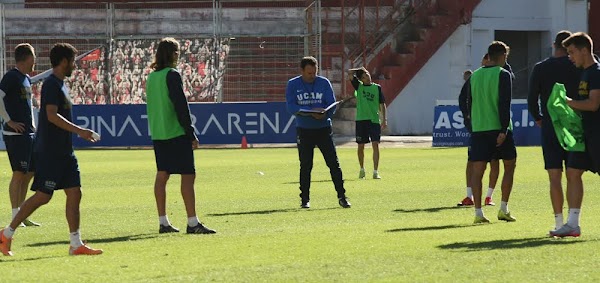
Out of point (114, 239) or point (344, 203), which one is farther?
point (344, 203)

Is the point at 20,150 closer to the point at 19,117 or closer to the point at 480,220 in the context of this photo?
the point at 19,117

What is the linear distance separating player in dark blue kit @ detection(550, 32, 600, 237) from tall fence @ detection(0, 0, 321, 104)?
99.2ft

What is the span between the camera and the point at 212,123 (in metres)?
39.4

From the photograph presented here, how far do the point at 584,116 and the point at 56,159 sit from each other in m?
4.54

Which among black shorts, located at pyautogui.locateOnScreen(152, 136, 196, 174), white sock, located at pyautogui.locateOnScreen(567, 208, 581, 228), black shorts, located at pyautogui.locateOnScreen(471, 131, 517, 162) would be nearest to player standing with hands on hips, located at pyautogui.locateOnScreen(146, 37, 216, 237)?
black shorts, located at pyautogui.locateOnScreen(152, 136, 196, 174)

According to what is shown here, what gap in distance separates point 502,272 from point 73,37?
1374 inches

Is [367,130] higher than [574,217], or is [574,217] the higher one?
[367,130]

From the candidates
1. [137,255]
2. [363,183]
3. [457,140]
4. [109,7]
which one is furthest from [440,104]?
[137,255]

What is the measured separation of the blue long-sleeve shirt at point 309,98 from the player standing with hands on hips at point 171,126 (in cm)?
399

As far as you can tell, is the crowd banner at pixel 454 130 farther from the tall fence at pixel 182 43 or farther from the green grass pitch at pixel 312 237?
the green grass pitch at pixel 312 237

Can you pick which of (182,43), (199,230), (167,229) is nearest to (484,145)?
(199,230)

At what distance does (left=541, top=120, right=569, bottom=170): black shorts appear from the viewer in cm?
1303

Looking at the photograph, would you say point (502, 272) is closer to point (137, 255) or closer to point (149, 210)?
point (137, 255)

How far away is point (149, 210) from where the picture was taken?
1758cm
